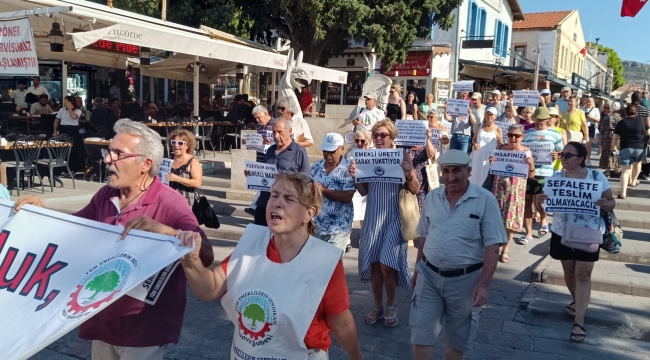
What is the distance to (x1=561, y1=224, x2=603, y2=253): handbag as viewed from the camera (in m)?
4.95

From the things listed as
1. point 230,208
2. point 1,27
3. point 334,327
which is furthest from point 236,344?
point 1,27

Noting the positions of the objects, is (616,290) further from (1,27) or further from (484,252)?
(1,27)

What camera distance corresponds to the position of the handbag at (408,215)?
5.22 metres

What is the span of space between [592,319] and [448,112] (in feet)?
20.1

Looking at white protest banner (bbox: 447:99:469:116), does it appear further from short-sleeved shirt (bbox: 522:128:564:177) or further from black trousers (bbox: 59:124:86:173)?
black trousers (bbox: 59:124:86:173)

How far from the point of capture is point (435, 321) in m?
3.99

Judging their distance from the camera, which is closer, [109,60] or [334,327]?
[334,327]

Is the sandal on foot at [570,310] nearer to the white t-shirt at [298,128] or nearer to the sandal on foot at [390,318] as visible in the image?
the sandal on foot at [390,318]

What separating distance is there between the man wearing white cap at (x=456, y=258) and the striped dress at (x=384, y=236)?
3.61 feet

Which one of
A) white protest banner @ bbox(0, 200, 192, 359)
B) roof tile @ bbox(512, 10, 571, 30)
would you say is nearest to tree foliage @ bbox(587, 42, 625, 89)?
roof tile @ bbox(512, 10, 571, 30)

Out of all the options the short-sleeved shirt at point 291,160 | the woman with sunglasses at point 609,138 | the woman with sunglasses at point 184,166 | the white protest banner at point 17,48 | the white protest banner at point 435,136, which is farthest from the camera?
the woman with sunglasses at point 609,138

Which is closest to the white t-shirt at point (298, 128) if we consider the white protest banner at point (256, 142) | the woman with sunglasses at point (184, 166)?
the white protest banner at point (256, 142)

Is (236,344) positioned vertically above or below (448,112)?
below

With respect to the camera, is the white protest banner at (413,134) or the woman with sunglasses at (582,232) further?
the white protest banner at (413,134)
